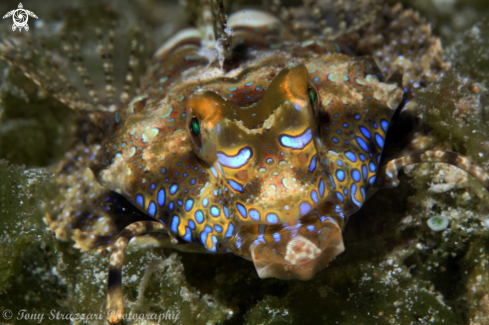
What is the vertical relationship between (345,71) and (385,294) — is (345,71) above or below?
above

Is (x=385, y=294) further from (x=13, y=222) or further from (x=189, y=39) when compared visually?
(x=189, y=39)

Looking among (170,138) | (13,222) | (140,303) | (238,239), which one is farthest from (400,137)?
(13,222)

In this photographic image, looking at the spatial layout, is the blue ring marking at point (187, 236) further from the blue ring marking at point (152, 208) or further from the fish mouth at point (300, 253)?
the fish mouth at point (300, 253)

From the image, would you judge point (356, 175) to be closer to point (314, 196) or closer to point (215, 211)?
point (314, 196)

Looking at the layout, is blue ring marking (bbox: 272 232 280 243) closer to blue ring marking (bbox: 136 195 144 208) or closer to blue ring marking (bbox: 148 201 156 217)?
blue ring marking (bbox: 148 201 156 217)

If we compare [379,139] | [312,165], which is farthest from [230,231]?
[379,139]

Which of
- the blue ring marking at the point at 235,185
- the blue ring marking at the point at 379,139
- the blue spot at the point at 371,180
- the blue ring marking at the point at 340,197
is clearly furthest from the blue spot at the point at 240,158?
the blue ring marking at the point at 379,139

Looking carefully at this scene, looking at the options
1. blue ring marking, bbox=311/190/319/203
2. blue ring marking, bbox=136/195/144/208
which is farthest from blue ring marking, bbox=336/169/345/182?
blue ring marking, bbox=136/195/144/208
